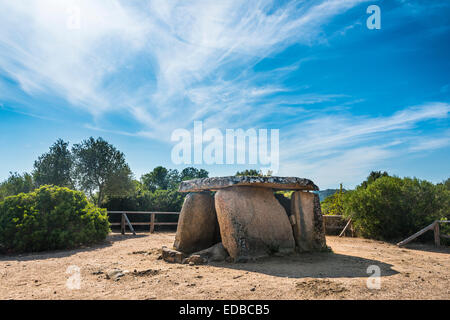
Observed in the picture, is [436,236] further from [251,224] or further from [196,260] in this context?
[196,260]

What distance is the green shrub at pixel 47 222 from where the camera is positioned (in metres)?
7.91

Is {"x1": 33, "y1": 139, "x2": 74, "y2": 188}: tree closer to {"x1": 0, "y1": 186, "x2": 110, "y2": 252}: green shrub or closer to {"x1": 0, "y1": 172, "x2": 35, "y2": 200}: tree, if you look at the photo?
{"x1": 0, "y1": 172, "x2": 35, "y2": 200}: tree

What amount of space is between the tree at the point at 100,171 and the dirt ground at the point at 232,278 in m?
16.8

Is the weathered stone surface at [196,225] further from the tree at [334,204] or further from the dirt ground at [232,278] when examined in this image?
the tree at [334,204]

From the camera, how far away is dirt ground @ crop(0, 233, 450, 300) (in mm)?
3760

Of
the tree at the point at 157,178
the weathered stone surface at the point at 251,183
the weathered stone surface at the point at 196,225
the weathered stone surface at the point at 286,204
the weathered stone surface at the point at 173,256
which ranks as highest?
the tree at the point at 157,178

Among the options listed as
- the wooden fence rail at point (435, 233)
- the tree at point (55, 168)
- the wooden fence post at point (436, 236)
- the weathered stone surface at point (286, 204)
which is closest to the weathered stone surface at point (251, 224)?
the weathered stone surface at point (286, 204)

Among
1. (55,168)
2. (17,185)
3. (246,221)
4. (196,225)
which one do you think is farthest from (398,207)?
(17,185)

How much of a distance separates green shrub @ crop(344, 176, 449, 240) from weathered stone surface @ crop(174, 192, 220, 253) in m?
6.26

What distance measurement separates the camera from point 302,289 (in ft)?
12.8

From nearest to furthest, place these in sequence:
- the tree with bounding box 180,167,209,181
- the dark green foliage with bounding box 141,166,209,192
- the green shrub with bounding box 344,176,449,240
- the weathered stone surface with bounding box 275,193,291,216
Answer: the weathered stone surface with bounding box 275,193,291,216 → the green shrub with bounding box 344,176,449,240 → the dark green foliage with bounding box 141,166,209,192 → the tree with bounding box 180,167,209,181

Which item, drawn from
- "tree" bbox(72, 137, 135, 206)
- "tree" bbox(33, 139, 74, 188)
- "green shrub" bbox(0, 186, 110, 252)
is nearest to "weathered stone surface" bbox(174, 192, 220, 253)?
"green shrub" bbox(0, 186, 110, 252)

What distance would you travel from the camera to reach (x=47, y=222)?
8.39 meters
